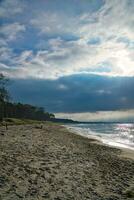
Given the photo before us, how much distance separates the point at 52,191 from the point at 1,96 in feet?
274

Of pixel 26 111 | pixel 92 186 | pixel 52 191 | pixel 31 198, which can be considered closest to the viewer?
pixel 31 198

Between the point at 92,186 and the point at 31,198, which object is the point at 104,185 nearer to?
the point at 92,186

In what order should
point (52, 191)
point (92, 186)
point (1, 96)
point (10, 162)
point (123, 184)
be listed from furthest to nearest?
point (1, 96)
point (10, 162)
point (123, 184)
point (92, 186)
point (52, 191)

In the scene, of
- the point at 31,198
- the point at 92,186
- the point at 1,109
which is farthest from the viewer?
the point at 1,109

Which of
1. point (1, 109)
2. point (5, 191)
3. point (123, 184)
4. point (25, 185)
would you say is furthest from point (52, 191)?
point (1, 109)

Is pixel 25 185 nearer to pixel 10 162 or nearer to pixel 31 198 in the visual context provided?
pixel 31 198

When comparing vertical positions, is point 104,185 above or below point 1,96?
below

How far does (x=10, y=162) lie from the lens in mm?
15836

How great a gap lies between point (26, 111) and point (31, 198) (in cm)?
17731

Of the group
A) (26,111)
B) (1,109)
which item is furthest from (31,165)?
(26,111)

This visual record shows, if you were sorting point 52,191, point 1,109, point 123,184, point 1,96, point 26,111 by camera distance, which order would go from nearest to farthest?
point 52,191, point 123,184, point 1,96, point 1,109, point 26,111

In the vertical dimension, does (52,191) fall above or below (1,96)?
below

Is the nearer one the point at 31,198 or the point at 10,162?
the point at 31,198

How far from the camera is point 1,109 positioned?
10719 cm
